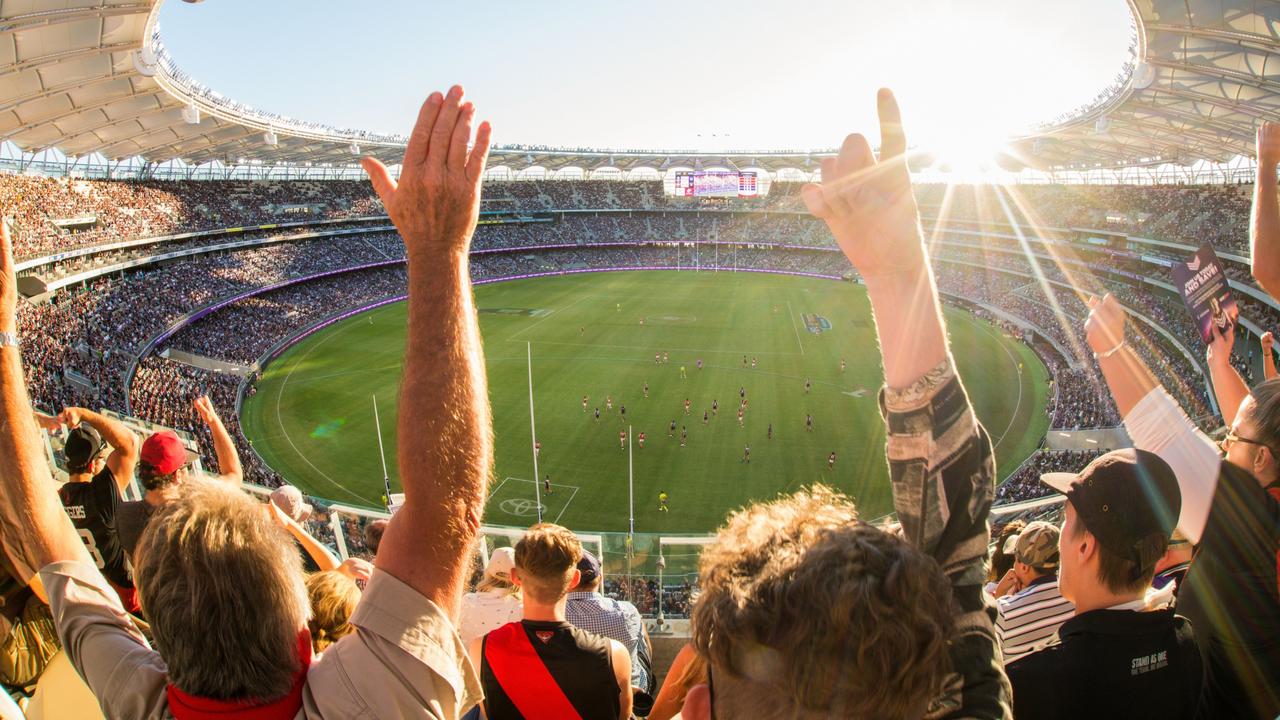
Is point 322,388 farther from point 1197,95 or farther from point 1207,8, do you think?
point 1197,95

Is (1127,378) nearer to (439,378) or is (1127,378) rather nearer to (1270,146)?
(1270,146)

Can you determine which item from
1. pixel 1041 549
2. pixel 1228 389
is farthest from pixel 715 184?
pixel 1228 389

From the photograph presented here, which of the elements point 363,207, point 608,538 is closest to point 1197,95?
point 608,538

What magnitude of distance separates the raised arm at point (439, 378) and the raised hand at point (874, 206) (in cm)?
115

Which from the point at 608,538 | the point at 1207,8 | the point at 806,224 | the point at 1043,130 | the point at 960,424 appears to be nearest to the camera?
the point at 960,424

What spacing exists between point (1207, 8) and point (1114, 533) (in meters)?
27.3

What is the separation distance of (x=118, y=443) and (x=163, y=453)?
89 centimetres

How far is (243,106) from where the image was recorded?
4812cm

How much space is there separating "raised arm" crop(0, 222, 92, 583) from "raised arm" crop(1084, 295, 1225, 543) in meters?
4.63

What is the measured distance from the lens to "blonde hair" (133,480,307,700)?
1.94 m

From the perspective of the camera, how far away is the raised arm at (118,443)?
511cm

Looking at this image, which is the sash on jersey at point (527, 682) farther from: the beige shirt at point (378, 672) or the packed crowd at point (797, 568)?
the beige shirt at point (378, 672)

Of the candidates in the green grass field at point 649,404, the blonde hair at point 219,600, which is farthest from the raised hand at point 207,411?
the green grass field at point 649,404

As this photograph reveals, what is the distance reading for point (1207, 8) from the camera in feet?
69.4
